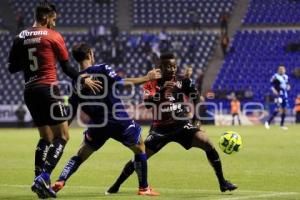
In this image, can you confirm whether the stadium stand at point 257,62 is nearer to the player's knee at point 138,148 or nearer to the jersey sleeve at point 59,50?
the player's knee at point 138,148

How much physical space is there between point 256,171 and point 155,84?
141 inches

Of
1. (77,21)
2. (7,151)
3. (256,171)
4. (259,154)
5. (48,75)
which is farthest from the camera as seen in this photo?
(77,21)

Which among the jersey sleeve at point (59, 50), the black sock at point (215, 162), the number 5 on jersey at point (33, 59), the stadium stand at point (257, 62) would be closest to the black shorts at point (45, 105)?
the number 5 on jersey at point (33, 59)

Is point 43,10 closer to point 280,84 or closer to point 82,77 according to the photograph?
point 82,77

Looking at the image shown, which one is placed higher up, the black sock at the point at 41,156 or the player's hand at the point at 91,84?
the player's hand at the point at 91,84

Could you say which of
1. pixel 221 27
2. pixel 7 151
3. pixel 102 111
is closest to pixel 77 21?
pixel 221 27

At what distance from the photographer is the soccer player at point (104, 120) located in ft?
32.1

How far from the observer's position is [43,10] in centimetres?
953

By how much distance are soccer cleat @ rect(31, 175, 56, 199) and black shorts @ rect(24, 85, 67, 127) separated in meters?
0.76

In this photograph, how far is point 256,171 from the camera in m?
13.4

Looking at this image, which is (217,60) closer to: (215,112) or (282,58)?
(282,58)

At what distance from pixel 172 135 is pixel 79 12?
1319 inches

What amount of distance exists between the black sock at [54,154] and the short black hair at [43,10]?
1490 mm

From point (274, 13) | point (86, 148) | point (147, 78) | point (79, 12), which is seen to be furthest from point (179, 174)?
point (79, 12)
